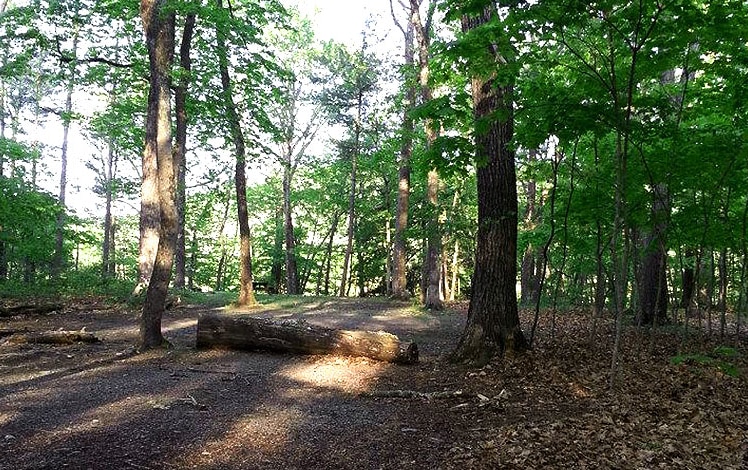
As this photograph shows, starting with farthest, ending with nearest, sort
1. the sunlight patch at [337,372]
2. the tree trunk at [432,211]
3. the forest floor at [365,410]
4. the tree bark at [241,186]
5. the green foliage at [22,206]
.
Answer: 1. the tree trunk at [432,211]
2. the green foliage at [22,206]
3. the tree bark at [241,186]
4. the sunlight patch at [337,372]
5. the forest floor at [365,410]

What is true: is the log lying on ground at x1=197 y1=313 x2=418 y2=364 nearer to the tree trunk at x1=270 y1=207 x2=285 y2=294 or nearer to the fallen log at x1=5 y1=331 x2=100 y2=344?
the fallen log at x1=5 y1=331 x2=100 y2=344

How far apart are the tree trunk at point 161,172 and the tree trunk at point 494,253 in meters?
5.15

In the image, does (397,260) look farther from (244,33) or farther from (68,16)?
(68,16)

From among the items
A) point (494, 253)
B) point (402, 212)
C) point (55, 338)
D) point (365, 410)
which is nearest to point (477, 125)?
point (494, 253)

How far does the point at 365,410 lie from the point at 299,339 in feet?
9.47

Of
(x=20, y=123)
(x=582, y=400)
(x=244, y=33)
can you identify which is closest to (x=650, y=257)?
(x=582, y=400)

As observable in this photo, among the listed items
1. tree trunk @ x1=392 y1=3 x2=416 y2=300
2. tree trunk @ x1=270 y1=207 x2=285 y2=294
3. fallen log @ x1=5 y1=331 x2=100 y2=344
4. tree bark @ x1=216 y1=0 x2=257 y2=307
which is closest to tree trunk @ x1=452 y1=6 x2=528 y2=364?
tree bark @ x1=216 y1=0 x2=257 y2=307

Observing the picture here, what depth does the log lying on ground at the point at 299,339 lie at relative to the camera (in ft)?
25.2

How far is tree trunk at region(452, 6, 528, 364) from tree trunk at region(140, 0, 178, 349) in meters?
5.15

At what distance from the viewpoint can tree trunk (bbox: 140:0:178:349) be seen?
809 cm

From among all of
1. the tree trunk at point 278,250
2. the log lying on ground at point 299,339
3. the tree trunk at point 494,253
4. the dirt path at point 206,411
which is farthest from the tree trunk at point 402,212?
the tree trunk at point 278,250

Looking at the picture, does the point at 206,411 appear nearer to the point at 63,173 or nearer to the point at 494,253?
the point at 494,253

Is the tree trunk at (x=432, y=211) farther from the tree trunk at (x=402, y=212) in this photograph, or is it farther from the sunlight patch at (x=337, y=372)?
the sunlight patch at (x=337, y=372)

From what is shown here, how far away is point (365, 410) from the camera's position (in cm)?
548
